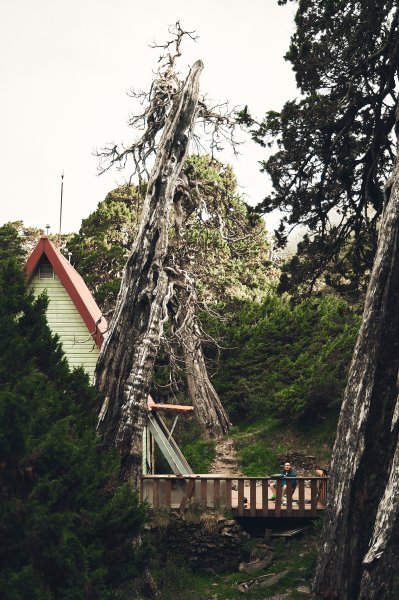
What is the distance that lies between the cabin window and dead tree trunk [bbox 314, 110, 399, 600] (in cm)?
844

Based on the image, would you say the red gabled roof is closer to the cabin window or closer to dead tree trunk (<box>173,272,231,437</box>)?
the cabin window

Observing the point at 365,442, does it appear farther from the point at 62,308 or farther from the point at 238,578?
the point at 62,308

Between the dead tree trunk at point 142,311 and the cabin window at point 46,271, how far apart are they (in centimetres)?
314

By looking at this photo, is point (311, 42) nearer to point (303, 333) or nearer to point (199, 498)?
point (199, 498)

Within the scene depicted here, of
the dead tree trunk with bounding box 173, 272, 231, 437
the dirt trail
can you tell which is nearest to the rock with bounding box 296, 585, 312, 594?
the dirt trail

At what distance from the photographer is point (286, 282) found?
65.2ft

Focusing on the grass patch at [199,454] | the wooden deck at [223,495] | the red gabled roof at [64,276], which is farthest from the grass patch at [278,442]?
the red gabled roof at [64,276]

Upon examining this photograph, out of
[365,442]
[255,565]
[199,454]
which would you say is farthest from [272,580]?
[199,454]

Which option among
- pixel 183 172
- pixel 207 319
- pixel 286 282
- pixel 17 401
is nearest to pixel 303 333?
pixel 207 319

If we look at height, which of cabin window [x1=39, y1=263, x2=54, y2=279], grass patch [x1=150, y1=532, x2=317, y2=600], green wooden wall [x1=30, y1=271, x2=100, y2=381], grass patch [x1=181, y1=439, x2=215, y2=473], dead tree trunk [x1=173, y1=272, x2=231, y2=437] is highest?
cabin window [x1=39, y1=263, x2=54, y2=279]

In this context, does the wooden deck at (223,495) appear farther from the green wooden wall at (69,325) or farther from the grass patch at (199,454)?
the grass patch at (199,454)

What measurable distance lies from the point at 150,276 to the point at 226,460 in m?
10.7

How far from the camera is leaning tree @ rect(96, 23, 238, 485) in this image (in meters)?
15.9

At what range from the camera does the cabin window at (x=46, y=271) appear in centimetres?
1981
